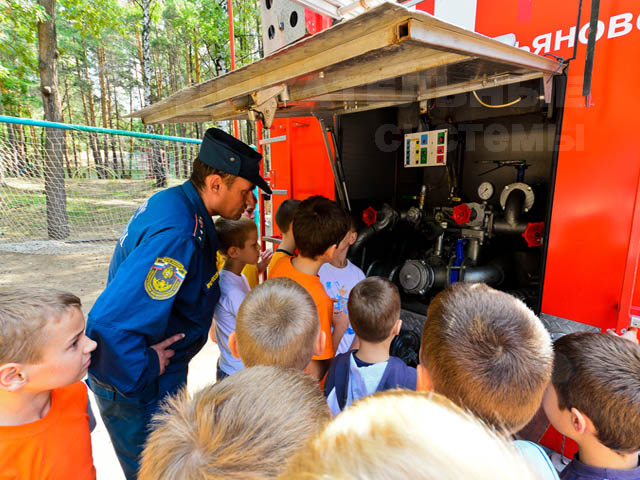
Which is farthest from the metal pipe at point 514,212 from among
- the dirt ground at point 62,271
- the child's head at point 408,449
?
the dirt ground at point 62,271

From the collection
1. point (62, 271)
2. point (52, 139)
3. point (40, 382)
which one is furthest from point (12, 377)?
point (52, 139)

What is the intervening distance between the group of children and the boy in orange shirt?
22 mm

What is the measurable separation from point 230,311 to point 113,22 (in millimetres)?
11183

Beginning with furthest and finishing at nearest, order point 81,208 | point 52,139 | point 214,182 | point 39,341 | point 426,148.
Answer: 1. point 81,208
2. point 52,139
3. point 426,148
4. point 214,182
5. point 39,341

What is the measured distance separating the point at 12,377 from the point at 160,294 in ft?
1.49

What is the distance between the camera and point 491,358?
0.94 meters

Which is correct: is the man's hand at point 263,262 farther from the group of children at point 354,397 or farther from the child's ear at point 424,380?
the child's ear at point 424,380

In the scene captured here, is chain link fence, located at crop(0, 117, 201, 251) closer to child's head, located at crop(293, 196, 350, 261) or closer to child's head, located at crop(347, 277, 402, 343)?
child's head, located at crop(293, 196, 350, 261)

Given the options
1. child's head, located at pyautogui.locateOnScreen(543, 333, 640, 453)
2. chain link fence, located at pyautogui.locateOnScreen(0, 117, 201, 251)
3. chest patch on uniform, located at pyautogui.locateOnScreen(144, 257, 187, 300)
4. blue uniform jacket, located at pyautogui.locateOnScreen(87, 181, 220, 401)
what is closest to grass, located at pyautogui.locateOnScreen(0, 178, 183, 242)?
chain link fence, located at pyautogui.locateOnScreen(0, 117, 201, 251)

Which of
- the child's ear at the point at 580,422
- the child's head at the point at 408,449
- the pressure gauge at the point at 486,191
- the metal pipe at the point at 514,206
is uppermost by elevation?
the pressure gauge at the point at 486,191

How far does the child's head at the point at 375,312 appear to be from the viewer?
1506 millimetres

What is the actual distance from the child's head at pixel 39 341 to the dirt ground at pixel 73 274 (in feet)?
6.57

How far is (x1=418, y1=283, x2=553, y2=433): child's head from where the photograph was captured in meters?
0.93

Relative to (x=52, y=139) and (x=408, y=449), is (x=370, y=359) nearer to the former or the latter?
(x=408, y=449)
